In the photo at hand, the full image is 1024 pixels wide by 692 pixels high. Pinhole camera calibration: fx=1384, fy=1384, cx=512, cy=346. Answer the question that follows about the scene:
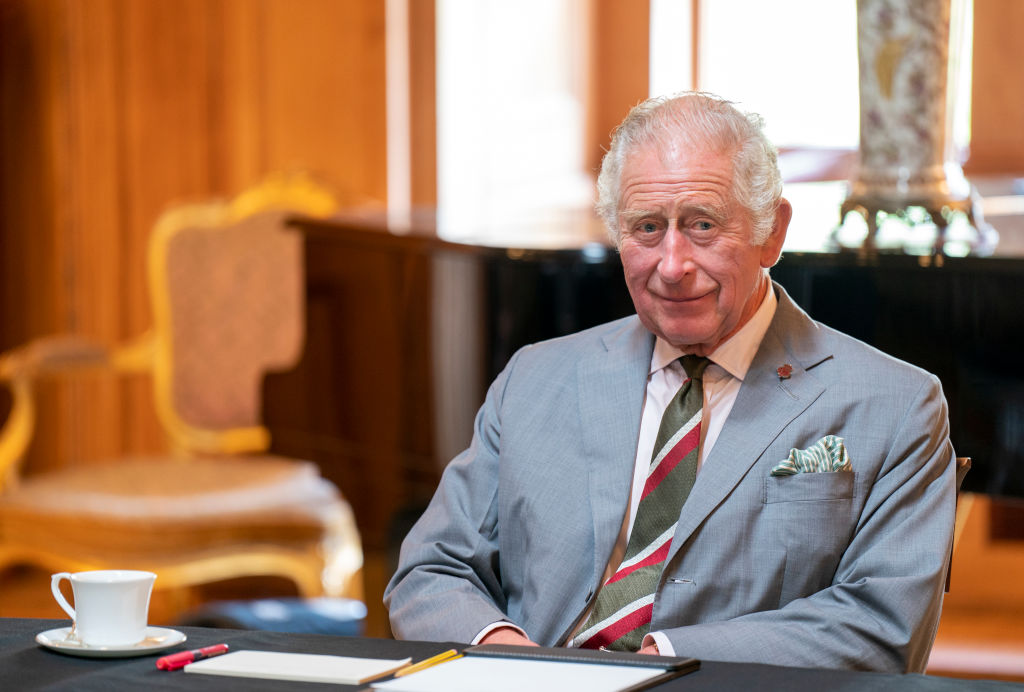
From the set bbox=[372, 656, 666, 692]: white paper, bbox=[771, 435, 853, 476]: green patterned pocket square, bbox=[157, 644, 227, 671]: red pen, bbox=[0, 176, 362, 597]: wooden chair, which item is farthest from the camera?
bbox=[0, 176, 362, 597]: wooden chair

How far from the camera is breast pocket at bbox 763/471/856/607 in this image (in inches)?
67.2

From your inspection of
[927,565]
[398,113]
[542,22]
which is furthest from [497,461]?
[542,22]

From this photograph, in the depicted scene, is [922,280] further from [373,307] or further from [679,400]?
[373,307]

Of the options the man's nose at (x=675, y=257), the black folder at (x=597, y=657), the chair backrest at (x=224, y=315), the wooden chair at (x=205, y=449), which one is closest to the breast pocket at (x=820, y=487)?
the man's nose at (x=675, y=257)

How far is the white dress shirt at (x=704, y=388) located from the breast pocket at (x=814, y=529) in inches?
5.8

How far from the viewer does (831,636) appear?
1.63 meters

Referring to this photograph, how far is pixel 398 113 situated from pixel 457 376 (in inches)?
89.4

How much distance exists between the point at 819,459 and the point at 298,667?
74 centimetres

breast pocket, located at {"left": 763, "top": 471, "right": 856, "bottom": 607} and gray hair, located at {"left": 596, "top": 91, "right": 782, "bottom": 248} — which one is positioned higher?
gray hair, located at {"left": 596, "top": 91, "right": 782, "bottom": 248}

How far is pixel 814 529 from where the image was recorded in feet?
5.61

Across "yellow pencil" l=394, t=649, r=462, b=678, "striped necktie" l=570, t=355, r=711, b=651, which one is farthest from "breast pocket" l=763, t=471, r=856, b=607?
"yellow pencil" l=394, t=649, r=462, b=678

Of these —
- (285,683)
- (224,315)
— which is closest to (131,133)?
(224,315)

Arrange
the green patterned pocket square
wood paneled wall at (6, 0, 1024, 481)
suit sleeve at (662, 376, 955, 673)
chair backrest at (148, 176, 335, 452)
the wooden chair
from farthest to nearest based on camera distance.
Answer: wood paneled wall at (6, 0, 1024, 481)
chair backrest at (148, 176, 335, 452)
the wooden chair
the green patterned pocket square
suit sleeve at (662, 376, 955, 673)

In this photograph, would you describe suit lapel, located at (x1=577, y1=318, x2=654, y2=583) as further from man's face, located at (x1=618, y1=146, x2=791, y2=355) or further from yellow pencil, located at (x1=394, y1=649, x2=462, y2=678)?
yellow pencil, located at (x1=394, y1=649, x2=462, y2=678)
